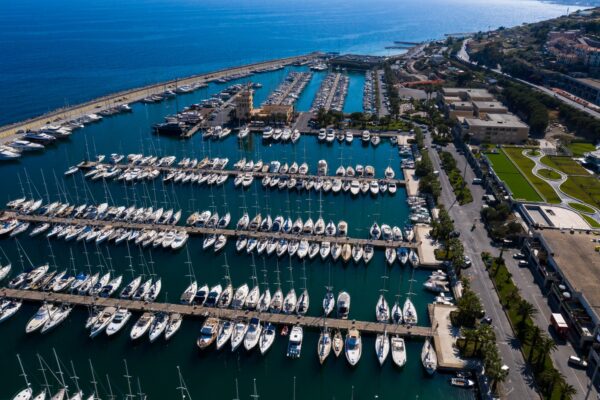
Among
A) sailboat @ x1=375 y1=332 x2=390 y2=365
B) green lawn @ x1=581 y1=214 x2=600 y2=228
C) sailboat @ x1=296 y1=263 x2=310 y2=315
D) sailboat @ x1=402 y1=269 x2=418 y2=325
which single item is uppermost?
green lawn @ x1=581 y1=214 x2=600 y2=228

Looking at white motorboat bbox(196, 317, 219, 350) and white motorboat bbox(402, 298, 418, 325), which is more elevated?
white motorboat bbox(196, 317, 219, 350)

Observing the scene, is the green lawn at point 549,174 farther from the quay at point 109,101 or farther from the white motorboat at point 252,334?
the quay at point 109,101

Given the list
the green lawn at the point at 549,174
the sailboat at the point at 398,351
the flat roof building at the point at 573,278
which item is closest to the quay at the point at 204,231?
the flat roof building at the point at 573,278

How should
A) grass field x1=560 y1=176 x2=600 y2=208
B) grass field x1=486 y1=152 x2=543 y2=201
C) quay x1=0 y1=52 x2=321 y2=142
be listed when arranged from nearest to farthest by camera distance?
grass field x1=560 y1=176 x2=600 y2=208
grass field x1=486 y1=152 x2=543 y2=201
quay x1=0 y1=52 x2=321 y2=142

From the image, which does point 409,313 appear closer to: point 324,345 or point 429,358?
point 429,358

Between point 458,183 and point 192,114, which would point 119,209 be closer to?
point 192,114

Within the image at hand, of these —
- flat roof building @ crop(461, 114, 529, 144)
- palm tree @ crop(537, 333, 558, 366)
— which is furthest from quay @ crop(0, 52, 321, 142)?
palm tree @ crop(537, 333, 558, 366)

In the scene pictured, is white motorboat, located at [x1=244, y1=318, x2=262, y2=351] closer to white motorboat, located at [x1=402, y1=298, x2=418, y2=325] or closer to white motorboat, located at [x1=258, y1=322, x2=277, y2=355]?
white motorboat, located at [x1=258, y1=322, x2=277, y2=355]

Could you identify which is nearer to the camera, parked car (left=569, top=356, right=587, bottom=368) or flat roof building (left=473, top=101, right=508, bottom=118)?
parked car (left=569, top=356, right=587, bottom=368)
